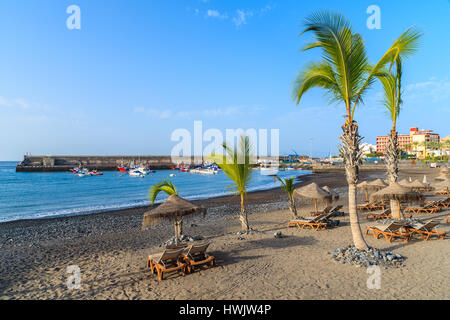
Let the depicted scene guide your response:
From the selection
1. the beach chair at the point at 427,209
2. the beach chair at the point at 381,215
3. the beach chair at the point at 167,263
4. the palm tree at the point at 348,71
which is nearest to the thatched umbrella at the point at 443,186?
the beach chair at the point at 427,209

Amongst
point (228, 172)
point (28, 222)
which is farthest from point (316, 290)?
point (28, 222)

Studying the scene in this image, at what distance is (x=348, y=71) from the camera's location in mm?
6438

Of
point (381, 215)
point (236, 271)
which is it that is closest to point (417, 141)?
point (381, 215)

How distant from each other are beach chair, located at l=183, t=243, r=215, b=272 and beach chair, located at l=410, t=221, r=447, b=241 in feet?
22.9

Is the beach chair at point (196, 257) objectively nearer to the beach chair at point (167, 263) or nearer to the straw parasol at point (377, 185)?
the beach chair at point (167, 263)

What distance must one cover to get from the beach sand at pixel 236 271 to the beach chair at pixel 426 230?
0.32 metres

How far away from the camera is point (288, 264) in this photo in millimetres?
6727

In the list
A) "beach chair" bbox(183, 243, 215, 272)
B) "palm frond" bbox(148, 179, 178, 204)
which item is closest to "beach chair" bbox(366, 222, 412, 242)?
"beach chair" bbox(183, 243, 215, 272)

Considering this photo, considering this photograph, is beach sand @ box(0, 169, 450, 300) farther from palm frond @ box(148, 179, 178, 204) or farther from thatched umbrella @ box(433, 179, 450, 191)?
thatched umbrella @ box(433, 179, 450, 191)

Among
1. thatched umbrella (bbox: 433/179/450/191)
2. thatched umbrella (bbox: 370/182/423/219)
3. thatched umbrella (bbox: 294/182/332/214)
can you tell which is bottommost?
thatched umbrella (bbox: 433/179/450/191)

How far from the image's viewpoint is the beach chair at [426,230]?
852 centimetres

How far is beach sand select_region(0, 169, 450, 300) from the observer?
17.2ft
